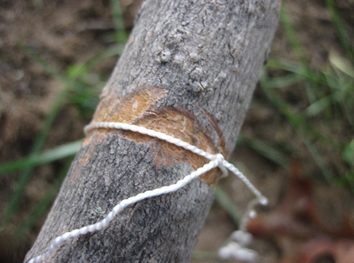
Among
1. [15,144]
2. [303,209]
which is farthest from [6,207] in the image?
[303,209]

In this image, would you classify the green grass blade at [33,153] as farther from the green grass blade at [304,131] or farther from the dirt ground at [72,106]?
the green grass blade at [304,131]

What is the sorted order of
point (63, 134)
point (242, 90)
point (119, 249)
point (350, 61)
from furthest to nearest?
point (350, 61) < point (63, 134) < point (242, 90) < point (119, 249)

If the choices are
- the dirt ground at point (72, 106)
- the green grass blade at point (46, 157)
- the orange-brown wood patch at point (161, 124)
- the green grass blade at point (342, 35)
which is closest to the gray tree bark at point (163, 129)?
the orange-brown wood patch at point (161, 124)

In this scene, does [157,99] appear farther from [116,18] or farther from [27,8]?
[27,8]

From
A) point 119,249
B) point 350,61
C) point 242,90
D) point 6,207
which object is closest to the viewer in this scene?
point 119,249

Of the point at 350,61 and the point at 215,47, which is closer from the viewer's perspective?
the point at 215,47

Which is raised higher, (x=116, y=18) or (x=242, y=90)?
(x=116, y=18)

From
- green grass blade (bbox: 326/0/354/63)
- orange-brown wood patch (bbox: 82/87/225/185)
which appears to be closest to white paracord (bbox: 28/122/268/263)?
orange-brown wood patch (bbox: 82/87/225/185)
